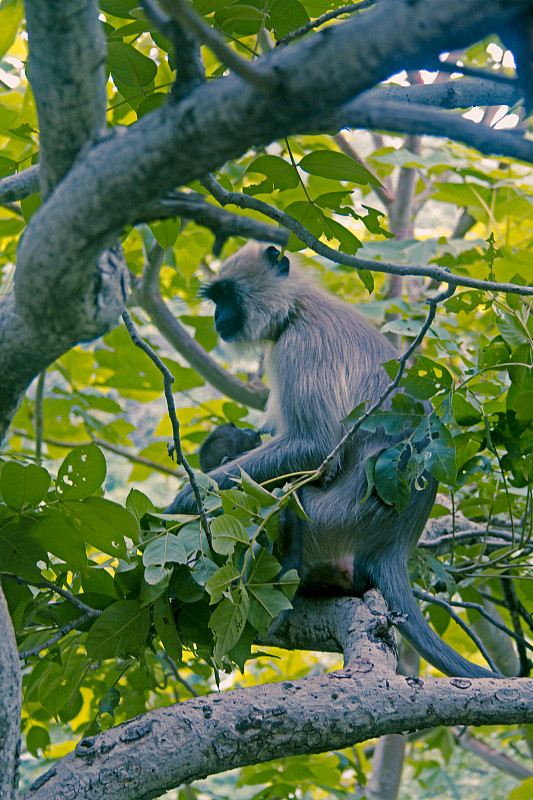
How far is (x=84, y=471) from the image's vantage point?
135 cm

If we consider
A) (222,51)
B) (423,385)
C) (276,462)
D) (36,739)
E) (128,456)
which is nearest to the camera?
(222,51)

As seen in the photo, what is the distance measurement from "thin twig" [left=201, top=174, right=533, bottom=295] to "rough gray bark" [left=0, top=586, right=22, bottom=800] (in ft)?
2.61

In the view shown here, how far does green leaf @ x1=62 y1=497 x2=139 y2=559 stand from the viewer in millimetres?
1350

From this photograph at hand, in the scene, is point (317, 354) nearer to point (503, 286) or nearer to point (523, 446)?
point (523, 446)

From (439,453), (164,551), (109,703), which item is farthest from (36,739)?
(439,453)

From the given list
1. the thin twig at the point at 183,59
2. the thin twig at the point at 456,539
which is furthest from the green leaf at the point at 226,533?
the thin twig at the point at 456,539

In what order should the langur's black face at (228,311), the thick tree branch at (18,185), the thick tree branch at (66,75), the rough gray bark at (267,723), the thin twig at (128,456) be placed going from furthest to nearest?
the thin twig at (128,456) → the langur's black face at (228,311) → the thick tree branch at (18,185) → the rough gray bark at (267,723) → the thick tree branch at (66,75)

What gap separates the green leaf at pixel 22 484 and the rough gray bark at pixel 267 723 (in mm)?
447

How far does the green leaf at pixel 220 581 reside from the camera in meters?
1.29

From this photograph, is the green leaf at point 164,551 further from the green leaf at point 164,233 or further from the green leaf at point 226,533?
the green leaf at point 164,233

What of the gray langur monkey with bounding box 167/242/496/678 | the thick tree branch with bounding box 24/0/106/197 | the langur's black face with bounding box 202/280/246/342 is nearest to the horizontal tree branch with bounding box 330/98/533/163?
the thick tree branch with bounding box 24/0/106/197

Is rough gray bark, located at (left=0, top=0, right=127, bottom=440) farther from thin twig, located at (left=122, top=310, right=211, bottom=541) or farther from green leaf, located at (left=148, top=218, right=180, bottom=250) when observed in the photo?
green leaf, located at (left=148, top=218, right=180, bottom=250)

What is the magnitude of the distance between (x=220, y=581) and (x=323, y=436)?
0.98 metres

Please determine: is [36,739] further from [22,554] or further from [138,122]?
[138,122]
